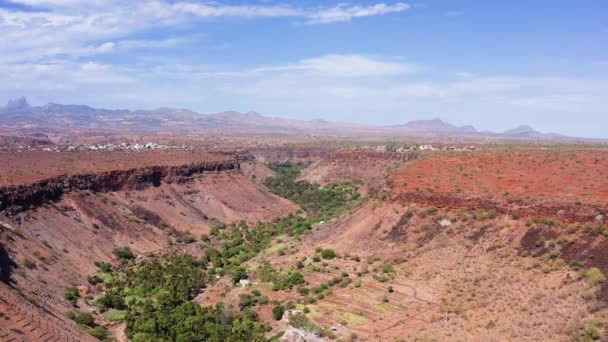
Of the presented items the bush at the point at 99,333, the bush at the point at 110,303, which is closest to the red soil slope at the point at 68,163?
the bush at the point at 110,303

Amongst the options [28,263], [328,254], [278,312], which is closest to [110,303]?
[28,263]

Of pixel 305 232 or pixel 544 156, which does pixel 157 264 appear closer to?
pixel 305 232

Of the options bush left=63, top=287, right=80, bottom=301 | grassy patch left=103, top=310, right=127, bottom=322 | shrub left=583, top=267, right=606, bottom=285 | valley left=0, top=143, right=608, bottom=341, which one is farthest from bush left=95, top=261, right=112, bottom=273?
shrub left=583, top=267, right=606, bottom=285

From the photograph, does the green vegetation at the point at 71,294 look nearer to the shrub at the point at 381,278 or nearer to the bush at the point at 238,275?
the bush at the point at 238,275

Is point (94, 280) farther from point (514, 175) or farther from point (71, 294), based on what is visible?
point (514, 175)

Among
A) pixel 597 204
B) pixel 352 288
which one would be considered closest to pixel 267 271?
pixel 352 288

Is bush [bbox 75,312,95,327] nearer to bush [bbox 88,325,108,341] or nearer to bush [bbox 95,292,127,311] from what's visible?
bush [bbox 88,325,108,341]
